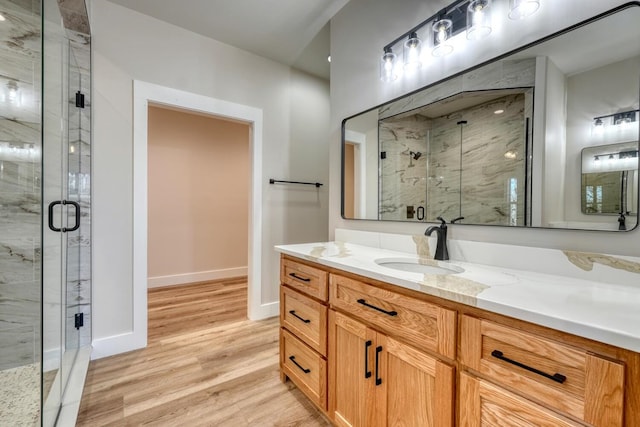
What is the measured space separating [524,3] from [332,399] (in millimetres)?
1936

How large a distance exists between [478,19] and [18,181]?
257 cm

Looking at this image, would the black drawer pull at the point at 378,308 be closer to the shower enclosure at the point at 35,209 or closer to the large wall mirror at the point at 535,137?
the large wall mirror at the point at 535,137

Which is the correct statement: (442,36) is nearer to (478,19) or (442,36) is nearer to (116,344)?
(478,19)

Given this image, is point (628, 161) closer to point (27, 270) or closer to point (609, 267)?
point (609, 267)

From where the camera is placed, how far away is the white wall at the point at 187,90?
208 cm

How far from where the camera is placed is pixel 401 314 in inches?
39.4

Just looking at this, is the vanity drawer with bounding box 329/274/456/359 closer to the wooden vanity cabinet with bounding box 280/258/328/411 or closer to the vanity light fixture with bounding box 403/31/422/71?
the wooden vanity cabinet with bounding box 280/258/328/411

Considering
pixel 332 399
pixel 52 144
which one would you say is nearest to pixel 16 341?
pixel 52 144

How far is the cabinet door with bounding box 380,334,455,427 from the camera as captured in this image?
864mm

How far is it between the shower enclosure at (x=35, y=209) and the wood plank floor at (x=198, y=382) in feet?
0.64

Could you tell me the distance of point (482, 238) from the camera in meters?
1.33

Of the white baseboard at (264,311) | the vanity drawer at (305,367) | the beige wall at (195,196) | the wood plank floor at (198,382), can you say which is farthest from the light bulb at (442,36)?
the beige wall at (195,196)

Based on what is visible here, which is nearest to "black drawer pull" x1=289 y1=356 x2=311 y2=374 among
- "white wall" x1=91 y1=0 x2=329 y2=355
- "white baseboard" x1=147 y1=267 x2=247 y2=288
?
"white wall" x1=91 y1=0 x2=329 y2=355

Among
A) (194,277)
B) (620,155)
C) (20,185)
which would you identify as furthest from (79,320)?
(620,155)
